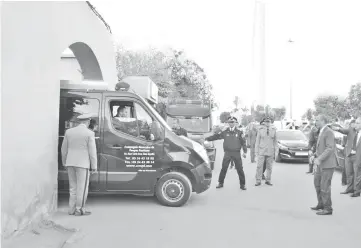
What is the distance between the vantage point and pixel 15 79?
5.21 meters

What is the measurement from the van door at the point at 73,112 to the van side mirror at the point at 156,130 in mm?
1005

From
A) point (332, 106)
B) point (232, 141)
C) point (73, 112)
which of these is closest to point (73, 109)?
point (73, 112)

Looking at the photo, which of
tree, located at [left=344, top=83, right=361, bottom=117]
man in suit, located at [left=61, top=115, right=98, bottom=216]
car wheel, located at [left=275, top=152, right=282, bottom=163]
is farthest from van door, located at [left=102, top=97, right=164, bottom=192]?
tree, located at [left=344, top=83, right=361, bottom=117]

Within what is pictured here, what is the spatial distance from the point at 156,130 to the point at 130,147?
58 centimetres

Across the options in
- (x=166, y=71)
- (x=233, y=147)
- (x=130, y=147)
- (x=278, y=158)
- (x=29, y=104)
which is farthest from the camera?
(x=166, y=71)

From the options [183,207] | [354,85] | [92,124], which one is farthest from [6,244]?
[354,85]

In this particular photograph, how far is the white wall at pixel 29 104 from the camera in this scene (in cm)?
502

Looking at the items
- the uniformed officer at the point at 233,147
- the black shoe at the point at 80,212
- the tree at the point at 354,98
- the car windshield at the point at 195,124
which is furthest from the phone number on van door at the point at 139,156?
the tree at the point at 354,98

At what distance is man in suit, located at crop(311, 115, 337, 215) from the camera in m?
6.75

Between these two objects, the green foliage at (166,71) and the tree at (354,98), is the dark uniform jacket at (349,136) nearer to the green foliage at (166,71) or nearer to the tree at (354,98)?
the green foliage at (166,71)

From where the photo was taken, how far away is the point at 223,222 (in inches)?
251

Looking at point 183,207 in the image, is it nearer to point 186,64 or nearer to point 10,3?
point 10,3

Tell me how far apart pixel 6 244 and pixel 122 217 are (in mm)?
2095

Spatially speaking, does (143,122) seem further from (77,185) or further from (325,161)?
(325,161)
